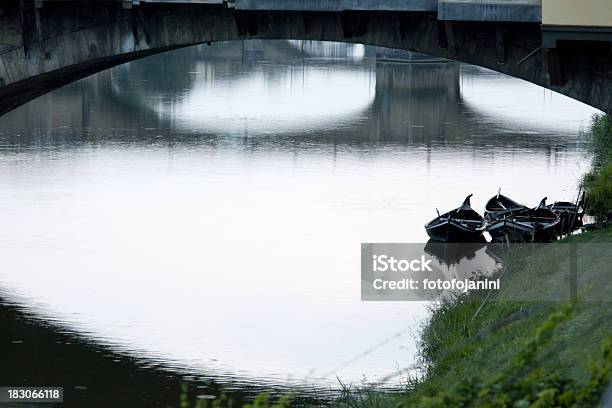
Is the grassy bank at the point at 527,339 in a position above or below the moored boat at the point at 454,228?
above

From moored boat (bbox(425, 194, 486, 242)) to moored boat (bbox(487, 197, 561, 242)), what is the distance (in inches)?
18.0

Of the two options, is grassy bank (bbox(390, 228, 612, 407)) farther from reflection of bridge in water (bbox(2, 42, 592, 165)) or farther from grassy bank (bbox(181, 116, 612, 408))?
reflection of bridge in water (bbox(2, 42, 592, 165))

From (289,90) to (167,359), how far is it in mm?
54309

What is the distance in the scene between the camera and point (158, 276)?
98.9ft

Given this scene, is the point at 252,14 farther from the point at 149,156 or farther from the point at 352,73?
the point at 352,73

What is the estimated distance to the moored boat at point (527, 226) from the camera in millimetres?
31984

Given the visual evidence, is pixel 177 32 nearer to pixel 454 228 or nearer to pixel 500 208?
pixel 454 228

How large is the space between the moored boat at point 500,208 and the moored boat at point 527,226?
9.5 inches

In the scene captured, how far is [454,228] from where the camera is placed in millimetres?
33875

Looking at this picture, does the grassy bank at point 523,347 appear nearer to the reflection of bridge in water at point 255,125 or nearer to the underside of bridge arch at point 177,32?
the underside of bridge arch at point 177,32

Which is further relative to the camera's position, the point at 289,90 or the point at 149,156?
the point at 289,90

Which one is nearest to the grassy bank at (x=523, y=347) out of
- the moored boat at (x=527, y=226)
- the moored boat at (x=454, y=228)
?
the moored boat at (x=527, y=226)

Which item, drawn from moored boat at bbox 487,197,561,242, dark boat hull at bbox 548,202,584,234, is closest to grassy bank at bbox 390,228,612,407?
moored boat at bbox 487,197,561,242

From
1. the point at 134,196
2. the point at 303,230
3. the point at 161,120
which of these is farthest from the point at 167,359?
the point at 161,120
